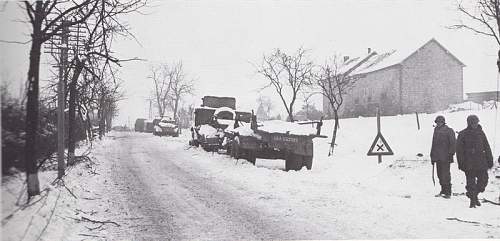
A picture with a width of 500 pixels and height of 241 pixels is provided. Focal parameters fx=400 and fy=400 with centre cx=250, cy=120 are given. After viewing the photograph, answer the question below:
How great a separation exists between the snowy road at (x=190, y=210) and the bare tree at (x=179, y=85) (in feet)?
7.72

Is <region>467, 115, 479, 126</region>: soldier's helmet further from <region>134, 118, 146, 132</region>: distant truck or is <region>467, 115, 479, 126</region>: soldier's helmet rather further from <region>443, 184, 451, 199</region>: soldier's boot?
<region>134, 118, 146, 132</region>: distant truck

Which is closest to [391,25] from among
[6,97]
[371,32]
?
[371,32]

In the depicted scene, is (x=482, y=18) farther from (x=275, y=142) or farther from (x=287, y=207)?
(x=287, y=207)

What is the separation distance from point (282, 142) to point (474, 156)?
3.85 meters

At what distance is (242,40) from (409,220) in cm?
420

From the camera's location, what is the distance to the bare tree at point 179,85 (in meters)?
9.07

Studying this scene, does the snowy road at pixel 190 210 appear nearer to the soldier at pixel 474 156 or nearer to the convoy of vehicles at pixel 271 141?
the convoy of vehicles at pixel 271 141

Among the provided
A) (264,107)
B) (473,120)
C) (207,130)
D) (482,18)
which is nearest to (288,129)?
(473,120)

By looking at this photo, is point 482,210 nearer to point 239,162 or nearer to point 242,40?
point 242,40

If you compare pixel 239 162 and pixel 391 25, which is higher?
pixel 391 25

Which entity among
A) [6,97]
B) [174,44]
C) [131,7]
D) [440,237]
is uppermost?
[131,7]

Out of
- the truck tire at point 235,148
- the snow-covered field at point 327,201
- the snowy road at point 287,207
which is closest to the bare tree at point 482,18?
the snow-covered field at point 327,201

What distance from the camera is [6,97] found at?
4238 millimetres

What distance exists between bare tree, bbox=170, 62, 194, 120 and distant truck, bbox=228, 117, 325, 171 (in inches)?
77.1
